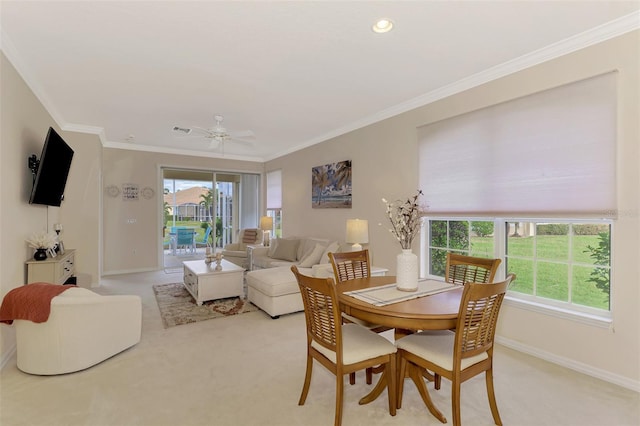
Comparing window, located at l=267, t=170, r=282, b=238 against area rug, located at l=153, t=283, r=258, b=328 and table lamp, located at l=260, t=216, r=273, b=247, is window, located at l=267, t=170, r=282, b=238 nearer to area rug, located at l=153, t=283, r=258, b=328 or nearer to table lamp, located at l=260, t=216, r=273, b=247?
table lamp, located at l=260, t=216, r=273, b=247

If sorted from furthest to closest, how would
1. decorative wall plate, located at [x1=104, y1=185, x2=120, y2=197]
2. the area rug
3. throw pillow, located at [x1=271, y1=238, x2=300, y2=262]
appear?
decorative wall plate, located at [x1=104, y1=185, x2=120, y2=197] → throw pillow, located at [x1=271, y1=238, x2=300, y2=262] → the area rug

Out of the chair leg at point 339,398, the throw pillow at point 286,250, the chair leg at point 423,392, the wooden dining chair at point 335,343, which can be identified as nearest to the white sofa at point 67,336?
the wooden dining chair at point 335,343

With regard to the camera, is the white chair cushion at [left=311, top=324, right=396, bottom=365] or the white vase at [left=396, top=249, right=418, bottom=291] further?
the white vase at [left=396, top=249, right=418, bottom=291]

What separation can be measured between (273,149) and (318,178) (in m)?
1.66

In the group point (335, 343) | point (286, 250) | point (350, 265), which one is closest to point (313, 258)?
point (286, 250)

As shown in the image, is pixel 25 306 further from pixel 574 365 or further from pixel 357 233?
pixel 574 365

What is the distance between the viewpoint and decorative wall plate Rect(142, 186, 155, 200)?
21.8ft

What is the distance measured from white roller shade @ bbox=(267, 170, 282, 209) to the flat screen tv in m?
4.00

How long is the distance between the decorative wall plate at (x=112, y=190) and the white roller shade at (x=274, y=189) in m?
3.23

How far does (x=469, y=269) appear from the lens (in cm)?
265

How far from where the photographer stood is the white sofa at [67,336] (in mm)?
2424

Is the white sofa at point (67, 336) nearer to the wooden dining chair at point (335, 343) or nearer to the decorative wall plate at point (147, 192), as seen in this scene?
the wooden dining chair at point (335, 343)

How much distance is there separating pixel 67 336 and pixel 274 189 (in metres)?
5.40

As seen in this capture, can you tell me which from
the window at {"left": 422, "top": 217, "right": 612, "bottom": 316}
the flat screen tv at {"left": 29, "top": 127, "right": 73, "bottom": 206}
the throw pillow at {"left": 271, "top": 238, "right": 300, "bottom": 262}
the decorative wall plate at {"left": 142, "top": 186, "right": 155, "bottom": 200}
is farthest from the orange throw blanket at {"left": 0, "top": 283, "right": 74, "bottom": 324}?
the decorative wall plate at {"left": 142, "top": 186, "right": 155, "bottom": 200}
